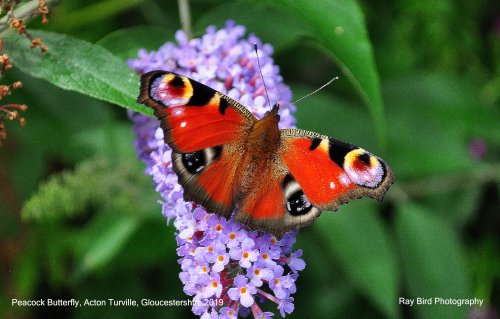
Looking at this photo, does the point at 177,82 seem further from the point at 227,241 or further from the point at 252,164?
the point at 227,241

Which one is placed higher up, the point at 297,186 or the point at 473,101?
the point at 297,186

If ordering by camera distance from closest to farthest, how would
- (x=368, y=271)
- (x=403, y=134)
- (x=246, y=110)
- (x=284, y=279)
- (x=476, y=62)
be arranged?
(x=284, y=279), (x=246, y=110), (x=368, y=271), (x=403, y=134), (x=476, y=62)

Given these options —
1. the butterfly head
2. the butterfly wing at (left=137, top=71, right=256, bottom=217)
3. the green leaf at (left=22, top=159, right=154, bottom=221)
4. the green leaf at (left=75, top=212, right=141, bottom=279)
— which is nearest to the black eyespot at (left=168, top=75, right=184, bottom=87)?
the butterfly wing at (left=137, top=71, right=256, bottom=217)

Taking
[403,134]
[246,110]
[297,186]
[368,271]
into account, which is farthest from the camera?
[403,134]

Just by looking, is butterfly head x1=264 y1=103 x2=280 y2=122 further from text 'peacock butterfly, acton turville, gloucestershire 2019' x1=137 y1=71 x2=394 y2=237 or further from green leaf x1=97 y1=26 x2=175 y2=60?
green leaf x1=97 y1=26 x2=175 y2=60

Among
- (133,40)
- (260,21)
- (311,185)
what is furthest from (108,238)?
(311,185)

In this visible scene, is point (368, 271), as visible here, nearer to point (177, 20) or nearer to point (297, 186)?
point (297, 186)

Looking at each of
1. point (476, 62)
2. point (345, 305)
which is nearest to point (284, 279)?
point (345, 305)

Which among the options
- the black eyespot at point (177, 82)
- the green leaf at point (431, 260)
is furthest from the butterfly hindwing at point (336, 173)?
the green leaf at point (431, 260)
